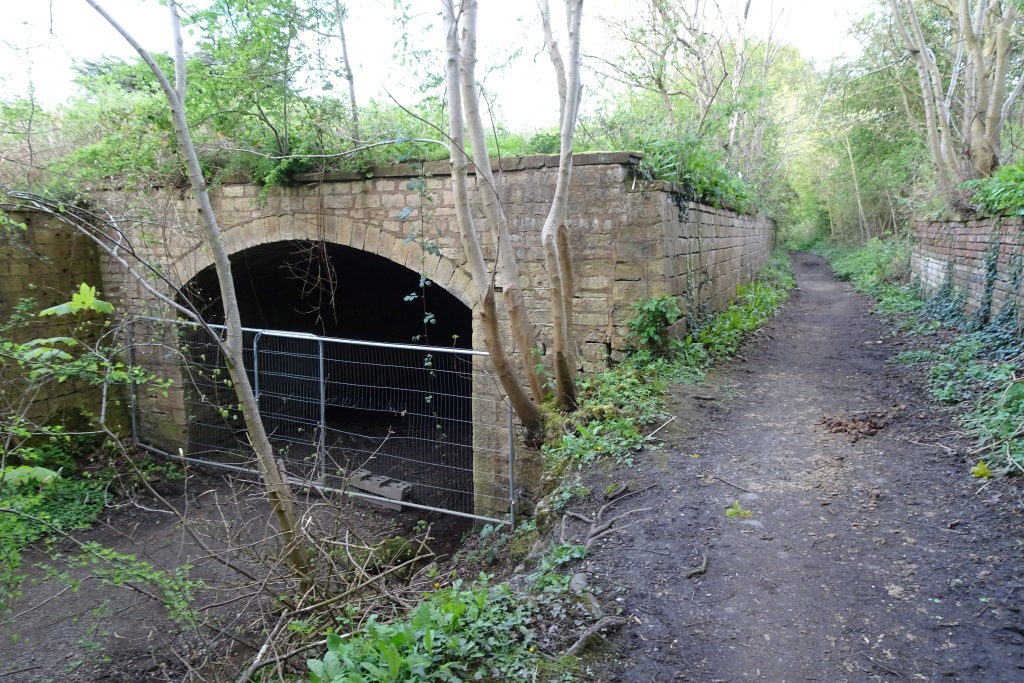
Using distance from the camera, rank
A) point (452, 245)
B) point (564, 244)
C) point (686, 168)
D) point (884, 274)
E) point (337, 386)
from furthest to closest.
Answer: point (884, 274) < point (337, 386) < point (686, 168) < point (452, 245) < point (564, 244)

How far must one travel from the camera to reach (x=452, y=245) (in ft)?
21.4

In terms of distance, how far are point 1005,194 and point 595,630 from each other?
7046mm

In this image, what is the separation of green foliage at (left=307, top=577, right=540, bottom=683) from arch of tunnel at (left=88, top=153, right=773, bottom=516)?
3.00m

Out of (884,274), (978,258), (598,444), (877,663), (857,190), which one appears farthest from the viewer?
(857,190)

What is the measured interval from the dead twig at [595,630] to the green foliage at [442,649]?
157mm

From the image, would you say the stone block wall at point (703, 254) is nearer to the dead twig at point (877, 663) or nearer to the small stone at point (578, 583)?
the small stone at point (578, 583)

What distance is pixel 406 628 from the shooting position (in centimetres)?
256

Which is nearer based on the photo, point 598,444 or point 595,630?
point 595,630

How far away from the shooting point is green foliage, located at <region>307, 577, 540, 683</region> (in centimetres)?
234

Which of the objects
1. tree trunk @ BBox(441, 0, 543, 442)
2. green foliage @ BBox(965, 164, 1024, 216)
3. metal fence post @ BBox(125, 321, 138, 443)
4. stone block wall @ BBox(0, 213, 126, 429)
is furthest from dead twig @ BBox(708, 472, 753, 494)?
metal fence post @ BBox(125, 321, 138, 443)

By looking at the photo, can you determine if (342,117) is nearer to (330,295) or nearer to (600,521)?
(330,295)

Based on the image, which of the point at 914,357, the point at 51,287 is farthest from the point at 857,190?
the point at 51,287

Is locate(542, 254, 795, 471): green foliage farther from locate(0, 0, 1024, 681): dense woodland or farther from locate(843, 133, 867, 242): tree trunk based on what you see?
locate(843, 133, 867, 242): tree trunk

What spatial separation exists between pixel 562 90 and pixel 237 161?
409 cm
